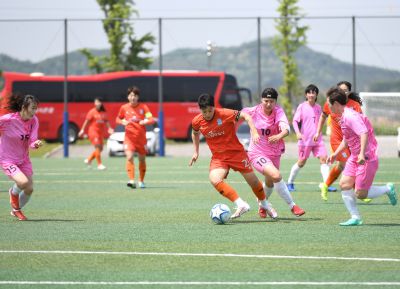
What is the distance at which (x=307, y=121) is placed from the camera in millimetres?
19438

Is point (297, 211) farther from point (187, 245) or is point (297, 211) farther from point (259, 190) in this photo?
point (187, 245)

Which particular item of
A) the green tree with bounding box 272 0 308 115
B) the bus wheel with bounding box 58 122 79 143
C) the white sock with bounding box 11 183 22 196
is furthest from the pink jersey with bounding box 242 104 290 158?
the bus wheel with bounding box 58 122 79 143

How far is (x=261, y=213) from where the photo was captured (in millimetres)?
14227

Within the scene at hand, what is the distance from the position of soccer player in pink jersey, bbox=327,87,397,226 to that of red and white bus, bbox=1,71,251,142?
3913cm

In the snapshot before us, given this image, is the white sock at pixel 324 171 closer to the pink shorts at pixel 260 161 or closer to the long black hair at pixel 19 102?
the pink shorts at pixel 260 161

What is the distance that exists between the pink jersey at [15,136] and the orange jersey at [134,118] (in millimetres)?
6805

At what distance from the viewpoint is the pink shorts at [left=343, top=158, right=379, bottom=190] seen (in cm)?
1269

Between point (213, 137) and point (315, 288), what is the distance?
5398 mm

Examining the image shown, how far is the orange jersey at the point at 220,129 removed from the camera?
1356 cm

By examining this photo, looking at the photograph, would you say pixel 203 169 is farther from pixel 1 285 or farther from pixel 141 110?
pixel 1 285

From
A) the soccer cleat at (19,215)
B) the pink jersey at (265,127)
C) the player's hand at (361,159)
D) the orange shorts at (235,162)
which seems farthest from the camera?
the pink jersey at (265,127)

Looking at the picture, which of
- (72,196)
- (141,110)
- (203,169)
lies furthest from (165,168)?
(72,196)

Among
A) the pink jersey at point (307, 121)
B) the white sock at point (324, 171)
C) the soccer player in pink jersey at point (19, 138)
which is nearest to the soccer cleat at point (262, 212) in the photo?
the soccer player in pink jersey at point (19, 138)

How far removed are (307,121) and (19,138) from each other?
7213 mm
